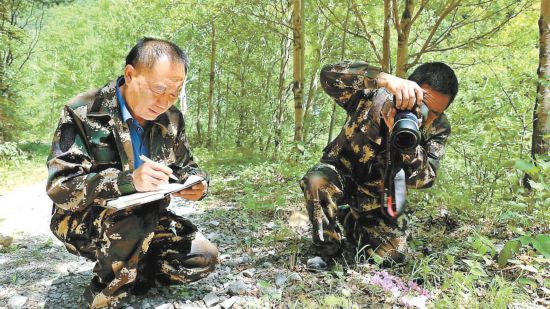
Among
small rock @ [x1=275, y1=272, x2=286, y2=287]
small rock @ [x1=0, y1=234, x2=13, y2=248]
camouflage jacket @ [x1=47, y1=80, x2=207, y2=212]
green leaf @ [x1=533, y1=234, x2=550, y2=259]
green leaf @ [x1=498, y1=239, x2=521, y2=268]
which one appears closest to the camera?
green leaf @ [x1=533, y1=234, x2=550, y2=259]

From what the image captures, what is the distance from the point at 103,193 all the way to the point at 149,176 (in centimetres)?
28

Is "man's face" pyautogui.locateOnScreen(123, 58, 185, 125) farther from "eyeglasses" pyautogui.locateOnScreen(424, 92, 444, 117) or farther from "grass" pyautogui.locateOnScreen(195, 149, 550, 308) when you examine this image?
"eyeglasses" pyautogui.locateOnScreen(424, 92, 444, 117)

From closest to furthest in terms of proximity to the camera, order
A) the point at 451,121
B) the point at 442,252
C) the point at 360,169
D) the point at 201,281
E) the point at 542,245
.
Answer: the point at 542,245, the point at 201,281, the point at 442,252, the point at 360,169, the point at 451,121

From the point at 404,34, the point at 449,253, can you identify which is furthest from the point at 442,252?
the point at 404,34

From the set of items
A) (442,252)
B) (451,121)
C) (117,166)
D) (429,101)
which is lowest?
(442,252)

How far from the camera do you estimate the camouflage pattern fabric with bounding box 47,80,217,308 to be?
183 cm

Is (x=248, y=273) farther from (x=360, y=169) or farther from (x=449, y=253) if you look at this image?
(x=449, y=253)

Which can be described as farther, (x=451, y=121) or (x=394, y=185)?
(x=451, y=121)

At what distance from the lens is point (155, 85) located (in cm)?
193

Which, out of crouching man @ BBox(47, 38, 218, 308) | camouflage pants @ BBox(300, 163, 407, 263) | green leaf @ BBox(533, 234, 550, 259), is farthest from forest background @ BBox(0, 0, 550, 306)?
crouching man @ BBox(47, 38, 218, 308)

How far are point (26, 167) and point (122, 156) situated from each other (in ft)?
31.4

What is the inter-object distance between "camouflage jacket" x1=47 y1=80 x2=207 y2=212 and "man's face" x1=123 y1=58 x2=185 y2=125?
0.16 meters

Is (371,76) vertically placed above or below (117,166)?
above

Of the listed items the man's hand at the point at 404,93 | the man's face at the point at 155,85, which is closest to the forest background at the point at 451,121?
the man's hand at the point at 404,93
